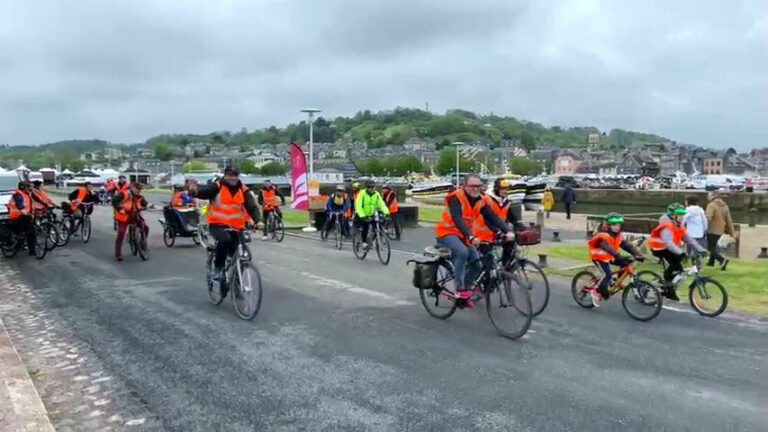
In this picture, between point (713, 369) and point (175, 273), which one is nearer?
point (713, 369)

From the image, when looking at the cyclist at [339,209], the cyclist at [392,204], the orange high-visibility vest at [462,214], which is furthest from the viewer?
the cyclist at [392,204]

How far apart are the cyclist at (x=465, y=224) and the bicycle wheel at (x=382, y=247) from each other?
5822 millimetres

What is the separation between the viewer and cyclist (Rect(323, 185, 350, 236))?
60.5ft

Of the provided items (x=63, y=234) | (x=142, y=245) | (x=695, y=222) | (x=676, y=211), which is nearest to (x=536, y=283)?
(x=676, y=211)

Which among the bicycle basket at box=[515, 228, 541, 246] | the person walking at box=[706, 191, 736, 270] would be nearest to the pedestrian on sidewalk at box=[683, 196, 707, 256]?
the person walking at box=[706, 191, 736, 270]

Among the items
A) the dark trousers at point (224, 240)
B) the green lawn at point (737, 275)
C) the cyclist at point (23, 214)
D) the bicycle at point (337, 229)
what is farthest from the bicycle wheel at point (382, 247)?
the cyclist at point (23, 214)

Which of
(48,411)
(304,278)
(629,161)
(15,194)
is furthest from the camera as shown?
(629,161)

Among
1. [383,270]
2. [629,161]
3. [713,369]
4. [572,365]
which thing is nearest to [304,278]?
[383,270]

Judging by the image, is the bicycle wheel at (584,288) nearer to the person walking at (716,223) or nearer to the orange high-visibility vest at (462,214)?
the orange high-visibility vest at (462,214)

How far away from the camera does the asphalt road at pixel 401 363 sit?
17.1 ft

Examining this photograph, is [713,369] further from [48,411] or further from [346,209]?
[346,209]

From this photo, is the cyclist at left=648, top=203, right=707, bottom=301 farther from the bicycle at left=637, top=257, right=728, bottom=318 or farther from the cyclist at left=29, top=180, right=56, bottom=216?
the cyclist at left=29, top=180, right=56, bottom=216

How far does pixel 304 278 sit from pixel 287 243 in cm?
709

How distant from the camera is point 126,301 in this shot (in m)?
9.84
